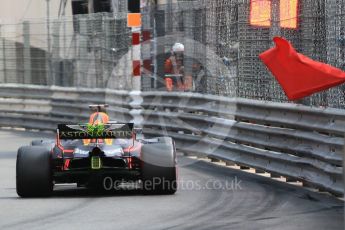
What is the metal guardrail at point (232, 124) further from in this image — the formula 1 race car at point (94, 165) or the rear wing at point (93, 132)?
the rear wing at point (93, 132)

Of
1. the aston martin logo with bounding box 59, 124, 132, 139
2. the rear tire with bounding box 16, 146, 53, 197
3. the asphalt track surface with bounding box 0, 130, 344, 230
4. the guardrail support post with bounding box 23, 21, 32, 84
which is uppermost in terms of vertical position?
the guardrail support post with bounding box 23, 21, 32, 84

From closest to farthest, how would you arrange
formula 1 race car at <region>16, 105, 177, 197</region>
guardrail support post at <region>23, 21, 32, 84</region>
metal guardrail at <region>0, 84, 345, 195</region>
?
formula 1 race car at <region>16, 105, 177, 197</region> < metal guardrail at <region>0, 84, 345, 195</region> < guardrail support post at <region>23, 21, 32, 84</region>

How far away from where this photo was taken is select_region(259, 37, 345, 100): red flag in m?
11.3

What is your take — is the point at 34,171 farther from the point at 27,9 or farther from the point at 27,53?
the point at 27,9

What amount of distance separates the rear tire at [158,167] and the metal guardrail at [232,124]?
1.60 meters

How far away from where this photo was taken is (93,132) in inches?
551

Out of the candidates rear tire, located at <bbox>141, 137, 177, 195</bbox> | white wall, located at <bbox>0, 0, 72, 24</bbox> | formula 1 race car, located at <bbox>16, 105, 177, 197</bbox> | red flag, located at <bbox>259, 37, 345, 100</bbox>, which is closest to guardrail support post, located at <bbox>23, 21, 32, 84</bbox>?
white wall, located at <bbox>0, 0, 72, 24</bbox>

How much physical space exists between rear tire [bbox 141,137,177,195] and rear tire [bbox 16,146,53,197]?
1.05 metres

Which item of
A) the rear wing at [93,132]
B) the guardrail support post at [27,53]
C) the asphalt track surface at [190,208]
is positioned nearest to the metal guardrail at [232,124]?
the asphalt track surface at [190,208]

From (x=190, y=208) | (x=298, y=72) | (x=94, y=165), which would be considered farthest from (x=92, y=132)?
(x=298, y=72)

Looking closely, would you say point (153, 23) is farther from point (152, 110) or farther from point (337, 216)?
point (337, 216)

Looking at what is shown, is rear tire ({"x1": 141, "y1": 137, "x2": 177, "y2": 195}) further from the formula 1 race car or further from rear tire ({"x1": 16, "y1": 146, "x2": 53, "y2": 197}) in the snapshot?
rear tire ({"x1": 16, "y1": 146, "x2": 53, "y2": 197})

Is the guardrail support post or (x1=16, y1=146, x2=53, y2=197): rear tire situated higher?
the guardrail support post

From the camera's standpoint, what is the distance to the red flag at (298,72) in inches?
444
